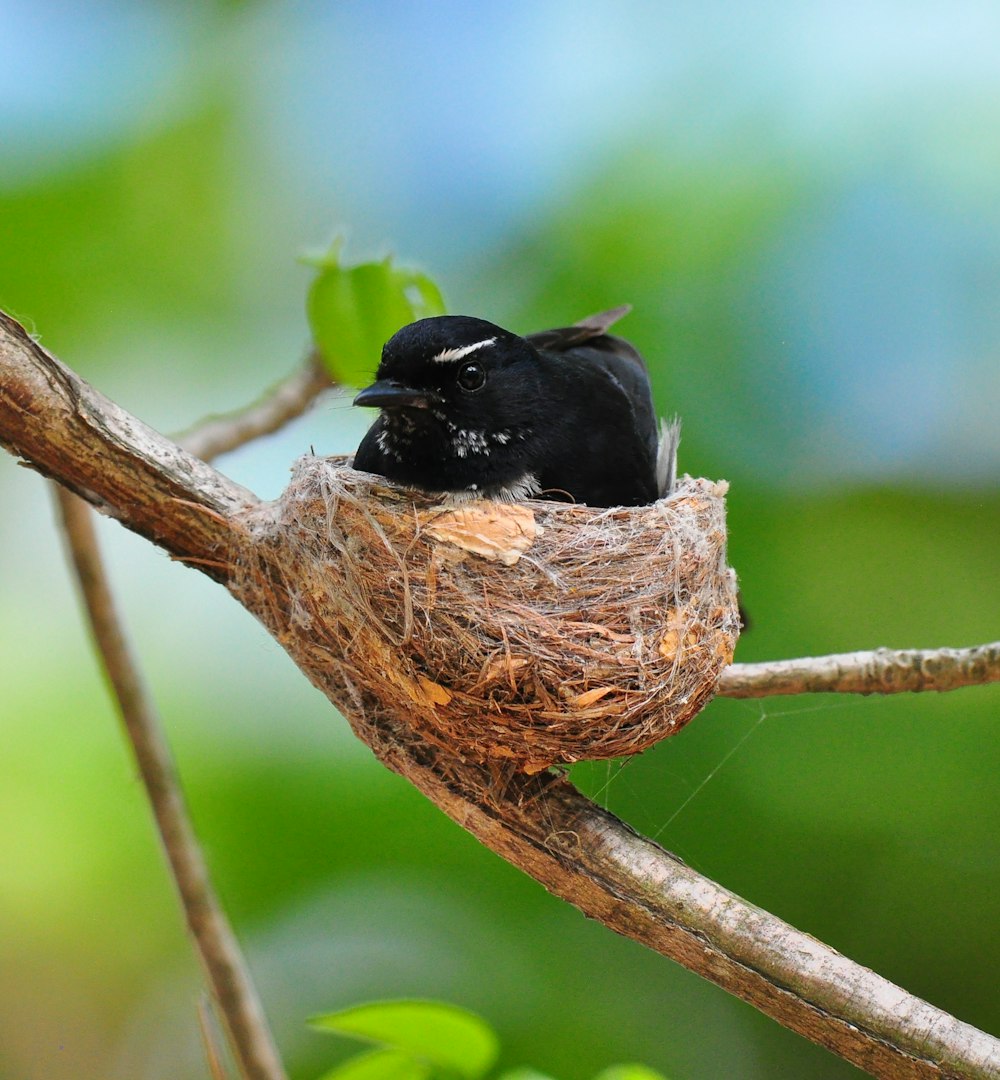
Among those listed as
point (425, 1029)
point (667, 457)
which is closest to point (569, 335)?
point (667, 457)

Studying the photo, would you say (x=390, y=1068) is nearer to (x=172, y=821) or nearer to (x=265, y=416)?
(x=172, y=821)

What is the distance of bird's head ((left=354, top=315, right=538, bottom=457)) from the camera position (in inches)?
90.0

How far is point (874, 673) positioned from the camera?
2354 mm

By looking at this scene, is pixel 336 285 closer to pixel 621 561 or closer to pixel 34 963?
pixel 621 561

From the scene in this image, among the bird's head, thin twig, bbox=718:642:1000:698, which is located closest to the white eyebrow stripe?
the bird's head

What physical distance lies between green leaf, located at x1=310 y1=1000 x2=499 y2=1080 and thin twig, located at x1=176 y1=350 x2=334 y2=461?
1.72 metres

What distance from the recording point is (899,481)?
13.0 feet

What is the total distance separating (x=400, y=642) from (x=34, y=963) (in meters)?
3.00

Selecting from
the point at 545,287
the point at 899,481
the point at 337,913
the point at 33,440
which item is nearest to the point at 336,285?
the point at 33,440

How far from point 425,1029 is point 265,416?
6.18 feet

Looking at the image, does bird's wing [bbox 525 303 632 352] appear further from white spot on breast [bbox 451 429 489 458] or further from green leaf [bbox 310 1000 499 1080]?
green leaf [bbox 310 1000 499 1080]

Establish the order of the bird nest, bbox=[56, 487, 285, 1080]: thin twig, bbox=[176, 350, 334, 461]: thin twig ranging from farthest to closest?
bbox=[176, 350, 334, 461]: thin twig → bbox=[56, 487, 285, 1080]: thin twig → the bird nest

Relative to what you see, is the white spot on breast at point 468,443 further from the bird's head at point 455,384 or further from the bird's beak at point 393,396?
the bird's beak at point 393,396

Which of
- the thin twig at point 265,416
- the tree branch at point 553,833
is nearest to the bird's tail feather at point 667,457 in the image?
the thin twig at point 265,416
